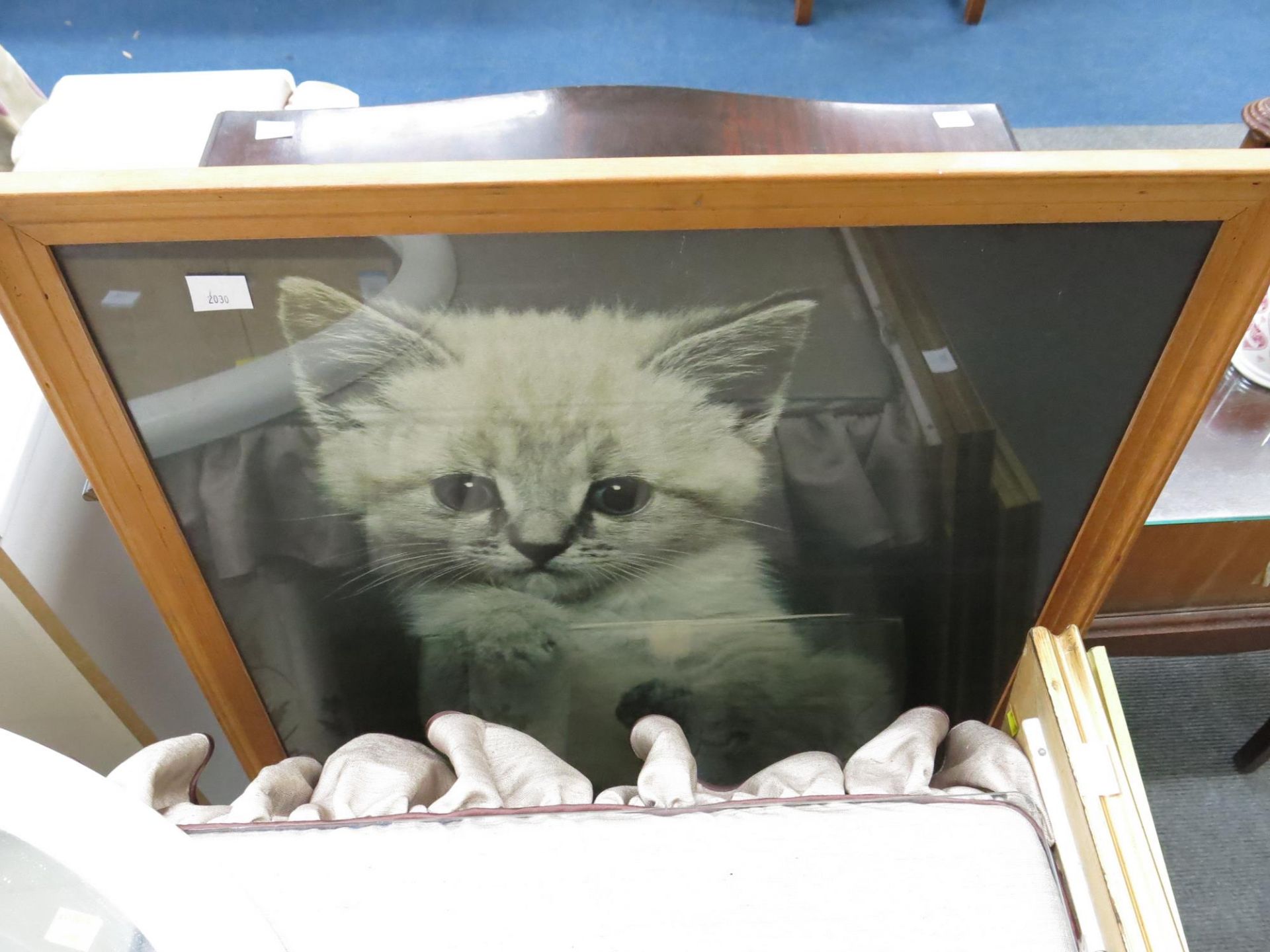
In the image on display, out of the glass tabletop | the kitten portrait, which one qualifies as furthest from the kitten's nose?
the glass tabletop

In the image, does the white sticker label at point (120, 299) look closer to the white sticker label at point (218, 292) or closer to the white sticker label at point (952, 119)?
the white sticker label at point (218, 292)

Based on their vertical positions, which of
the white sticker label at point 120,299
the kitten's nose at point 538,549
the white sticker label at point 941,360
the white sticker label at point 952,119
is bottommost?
the kitten's nose at point 538,549

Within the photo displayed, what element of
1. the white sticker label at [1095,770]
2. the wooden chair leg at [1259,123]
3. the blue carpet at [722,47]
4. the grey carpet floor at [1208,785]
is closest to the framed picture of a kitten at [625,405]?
the white sticker label at [1095,770]

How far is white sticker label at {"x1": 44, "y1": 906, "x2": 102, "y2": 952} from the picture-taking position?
491mm

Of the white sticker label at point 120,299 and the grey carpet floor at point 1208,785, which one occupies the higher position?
the white sticker label at point 120,299

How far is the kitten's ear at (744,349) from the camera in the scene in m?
0.54

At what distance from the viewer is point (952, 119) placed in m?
0.79

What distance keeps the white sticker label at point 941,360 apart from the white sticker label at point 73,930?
0.55 meters

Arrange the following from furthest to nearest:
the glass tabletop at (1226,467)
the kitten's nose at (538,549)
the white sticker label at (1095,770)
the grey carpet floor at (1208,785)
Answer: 1. the grey carpet floor at (1208,785)
2. the glass tabletop at (1226,467)
3. the kitten's nose at (538,549)
4. the white sticker label at (1095,770)

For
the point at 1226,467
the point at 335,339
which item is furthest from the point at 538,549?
the point at 1226,467

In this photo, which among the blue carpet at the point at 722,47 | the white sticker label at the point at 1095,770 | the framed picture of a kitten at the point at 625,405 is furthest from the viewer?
the blue carpet at the point at 722,47

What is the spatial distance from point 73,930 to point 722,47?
1937mm

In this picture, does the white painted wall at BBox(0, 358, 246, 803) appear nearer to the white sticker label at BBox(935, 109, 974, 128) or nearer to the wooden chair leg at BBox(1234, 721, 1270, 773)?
the white sticker label at BBox(935, 109, 974, 128)

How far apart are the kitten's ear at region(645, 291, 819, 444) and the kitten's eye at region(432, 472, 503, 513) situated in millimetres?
156
